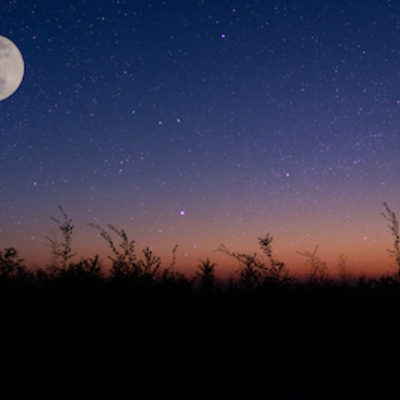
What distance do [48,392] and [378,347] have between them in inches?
→ 115

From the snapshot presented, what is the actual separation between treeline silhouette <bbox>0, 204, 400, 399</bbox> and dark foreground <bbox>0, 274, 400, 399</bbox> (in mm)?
12

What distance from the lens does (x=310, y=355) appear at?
12.1 ft

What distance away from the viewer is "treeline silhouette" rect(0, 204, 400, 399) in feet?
10.9

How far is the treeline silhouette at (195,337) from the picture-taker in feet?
10.9

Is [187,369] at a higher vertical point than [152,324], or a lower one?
lower

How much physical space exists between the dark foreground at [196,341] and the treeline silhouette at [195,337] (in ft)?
0.04

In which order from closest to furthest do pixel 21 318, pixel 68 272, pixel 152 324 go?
pixel 152 324 → pixel 21 318 → pixel 68 272

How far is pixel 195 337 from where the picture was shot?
3984 millimetres

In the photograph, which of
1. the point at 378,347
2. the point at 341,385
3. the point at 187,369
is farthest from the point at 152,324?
the point at 378,347

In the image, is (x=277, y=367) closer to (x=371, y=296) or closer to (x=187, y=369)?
(x=187, y=369)

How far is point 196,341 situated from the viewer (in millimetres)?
3934

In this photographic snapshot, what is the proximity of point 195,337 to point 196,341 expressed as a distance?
0.18ft

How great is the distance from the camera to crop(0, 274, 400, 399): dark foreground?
130 inches

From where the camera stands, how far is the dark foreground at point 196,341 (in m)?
3.30
